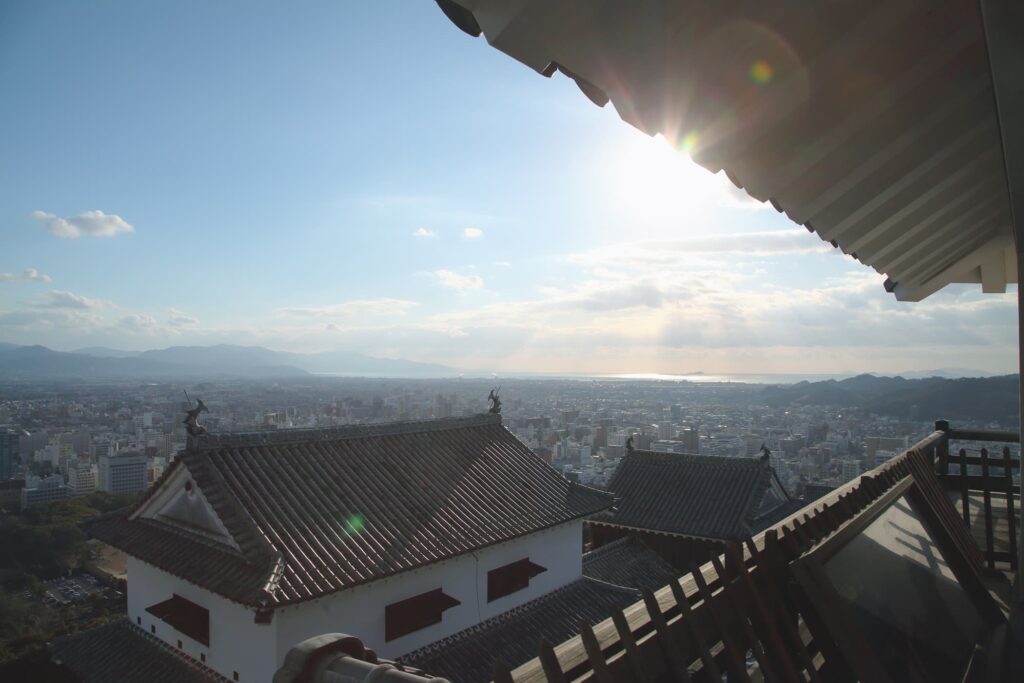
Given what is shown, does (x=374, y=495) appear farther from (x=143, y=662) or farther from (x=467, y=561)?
(x=143, y=662)

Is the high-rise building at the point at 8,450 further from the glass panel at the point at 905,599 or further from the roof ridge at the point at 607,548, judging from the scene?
the glass panel at the point at 905,599

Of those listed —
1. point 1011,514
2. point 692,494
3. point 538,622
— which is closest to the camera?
point 1011,514

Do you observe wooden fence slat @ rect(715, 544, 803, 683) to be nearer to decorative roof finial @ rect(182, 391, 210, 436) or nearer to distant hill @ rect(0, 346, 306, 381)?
decorative roof finial @ rect(182, 391, 210, 436)

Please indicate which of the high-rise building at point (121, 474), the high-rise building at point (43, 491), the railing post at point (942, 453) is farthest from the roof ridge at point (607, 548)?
the high-rise building at point (43, 491)

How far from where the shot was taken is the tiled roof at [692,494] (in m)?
16.3

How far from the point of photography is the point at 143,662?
9555mm

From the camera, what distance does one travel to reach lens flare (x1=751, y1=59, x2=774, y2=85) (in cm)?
178

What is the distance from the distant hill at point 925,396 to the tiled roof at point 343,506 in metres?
10.3

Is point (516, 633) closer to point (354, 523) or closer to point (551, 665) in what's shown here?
point (354, 523)

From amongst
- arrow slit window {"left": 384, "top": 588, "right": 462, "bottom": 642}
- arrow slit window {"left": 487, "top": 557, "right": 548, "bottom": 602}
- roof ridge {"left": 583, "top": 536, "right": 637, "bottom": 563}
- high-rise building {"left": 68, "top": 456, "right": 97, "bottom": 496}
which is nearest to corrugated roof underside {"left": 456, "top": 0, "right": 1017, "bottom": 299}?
arrow slit window {"left": 384, "top": 588, "right": 462, "bottom": 642}

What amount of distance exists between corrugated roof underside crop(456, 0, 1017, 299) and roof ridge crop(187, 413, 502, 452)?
9.63m

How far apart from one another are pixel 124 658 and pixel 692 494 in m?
14.3

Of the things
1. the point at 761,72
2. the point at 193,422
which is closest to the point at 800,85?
the point at 761,72

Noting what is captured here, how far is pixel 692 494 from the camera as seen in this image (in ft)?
57.8
